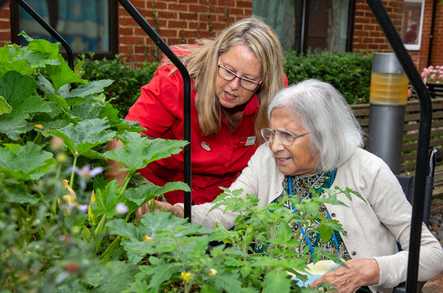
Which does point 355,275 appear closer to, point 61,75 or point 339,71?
point 61,75

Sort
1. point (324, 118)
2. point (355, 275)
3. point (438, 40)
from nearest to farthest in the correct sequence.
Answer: point (355, 275)
point (324, 118)
point (438, 40)

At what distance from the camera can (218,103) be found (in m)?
2.47

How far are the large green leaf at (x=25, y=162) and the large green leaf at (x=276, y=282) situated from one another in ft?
A: 1.62

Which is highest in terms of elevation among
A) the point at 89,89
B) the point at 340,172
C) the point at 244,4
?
the point at 244,4

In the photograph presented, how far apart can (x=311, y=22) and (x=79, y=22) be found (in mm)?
3396

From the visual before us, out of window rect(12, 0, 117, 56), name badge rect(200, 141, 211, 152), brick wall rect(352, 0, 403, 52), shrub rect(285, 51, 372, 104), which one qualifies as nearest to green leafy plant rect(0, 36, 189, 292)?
name badge rect(200, 141, 211, 152)

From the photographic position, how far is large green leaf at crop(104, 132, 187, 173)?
4.47 feet

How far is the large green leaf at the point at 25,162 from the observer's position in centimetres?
124

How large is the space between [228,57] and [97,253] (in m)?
1.25

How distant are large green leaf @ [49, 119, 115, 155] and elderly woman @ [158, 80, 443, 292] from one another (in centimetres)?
77

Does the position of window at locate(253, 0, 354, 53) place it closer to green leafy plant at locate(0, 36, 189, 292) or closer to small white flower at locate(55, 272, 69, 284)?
green leafy plant at locate(0, 36, 189, 292)

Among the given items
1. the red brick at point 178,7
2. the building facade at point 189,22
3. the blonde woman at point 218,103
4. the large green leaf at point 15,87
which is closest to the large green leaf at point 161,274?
the large green leaf at point 15,87

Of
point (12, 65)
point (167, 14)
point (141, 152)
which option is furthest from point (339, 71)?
point (141, 152)

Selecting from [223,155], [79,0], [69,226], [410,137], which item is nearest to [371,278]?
[223,155]
